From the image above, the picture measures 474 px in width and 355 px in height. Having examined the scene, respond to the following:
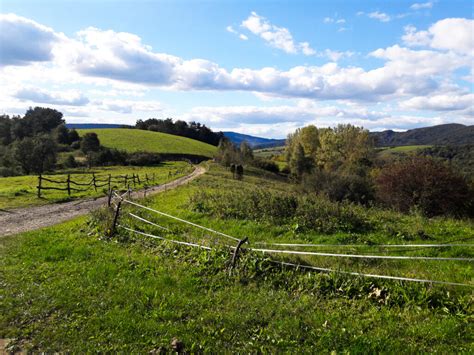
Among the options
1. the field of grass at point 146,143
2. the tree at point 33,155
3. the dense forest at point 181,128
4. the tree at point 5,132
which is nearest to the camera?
the tree at point 33,155

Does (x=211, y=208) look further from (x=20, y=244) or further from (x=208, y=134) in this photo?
(x=208, y=134)

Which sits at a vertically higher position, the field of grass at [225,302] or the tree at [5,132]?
the tree at [5,132]

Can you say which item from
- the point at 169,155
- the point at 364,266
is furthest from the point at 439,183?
the point at 169,155

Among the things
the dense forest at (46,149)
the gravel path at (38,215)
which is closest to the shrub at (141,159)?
the dense forest at (46,149)

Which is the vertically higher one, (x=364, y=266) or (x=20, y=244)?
(x=364, y=266)

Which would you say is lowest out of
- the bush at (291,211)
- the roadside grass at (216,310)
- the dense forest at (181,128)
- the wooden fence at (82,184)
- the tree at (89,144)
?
the wooden fence at (82,184)

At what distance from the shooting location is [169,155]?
318 feet

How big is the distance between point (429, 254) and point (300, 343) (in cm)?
535

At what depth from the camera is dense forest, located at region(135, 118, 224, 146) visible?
145 meters

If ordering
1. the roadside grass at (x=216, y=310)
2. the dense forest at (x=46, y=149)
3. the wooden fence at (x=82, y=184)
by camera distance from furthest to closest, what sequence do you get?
1. the dense forest at (x=46, y=149)
2. the wooden fence at (x=82, y=184)
3. the roadside grass at (x=216, y=310)

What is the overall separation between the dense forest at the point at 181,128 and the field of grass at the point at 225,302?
13694 cm

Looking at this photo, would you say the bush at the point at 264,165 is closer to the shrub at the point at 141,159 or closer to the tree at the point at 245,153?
the tree at the point at 245,153

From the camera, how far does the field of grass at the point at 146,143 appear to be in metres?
97.5

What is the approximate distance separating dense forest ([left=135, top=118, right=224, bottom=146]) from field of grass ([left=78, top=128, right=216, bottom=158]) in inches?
944
